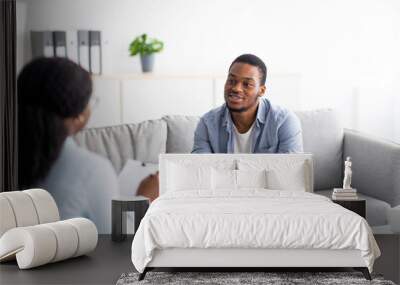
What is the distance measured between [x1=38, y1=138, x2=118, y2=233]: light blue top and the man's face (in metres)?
1.22

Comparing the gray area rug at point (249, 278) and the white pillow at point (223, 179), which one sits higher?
the white pillow at point (223, 179)

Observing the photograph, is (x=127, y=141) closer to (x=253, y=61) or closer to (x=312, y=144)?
(x=253, y=61)

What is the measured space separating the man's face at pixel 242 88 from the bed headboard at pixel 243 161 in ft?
1.89

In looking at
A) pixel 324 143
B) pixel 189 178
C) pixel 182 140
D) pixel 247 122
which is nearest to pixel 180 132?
pixel 182 140

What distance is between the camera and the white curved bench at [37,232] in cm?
550

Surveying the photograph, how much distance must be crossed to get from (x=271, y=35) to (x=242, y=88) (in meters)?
0.54

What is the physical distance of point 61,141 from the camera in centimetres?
736

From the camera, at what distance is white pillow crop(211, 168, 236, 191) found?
6.32 m

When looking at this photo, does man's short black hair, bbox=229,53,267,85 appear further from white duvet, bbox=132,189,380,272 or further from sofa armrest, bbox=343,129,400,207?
white duvet, bbox=132,189,380,272

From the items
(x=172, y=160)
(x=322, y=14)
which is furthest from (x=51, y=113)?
(x=322, y=14)

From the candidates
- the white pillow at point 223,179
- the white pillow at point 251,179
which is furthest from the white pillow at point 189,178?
the white pillow at point 251,179

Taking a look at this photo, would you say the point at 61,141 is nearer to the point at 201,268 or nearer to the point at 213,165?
the point at 213,165

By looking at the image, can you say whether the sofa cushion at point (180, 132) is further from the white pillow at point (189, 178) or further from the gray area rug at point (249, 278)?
the gray area rug at point (249, 278)

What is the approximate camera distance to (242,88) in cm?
721
